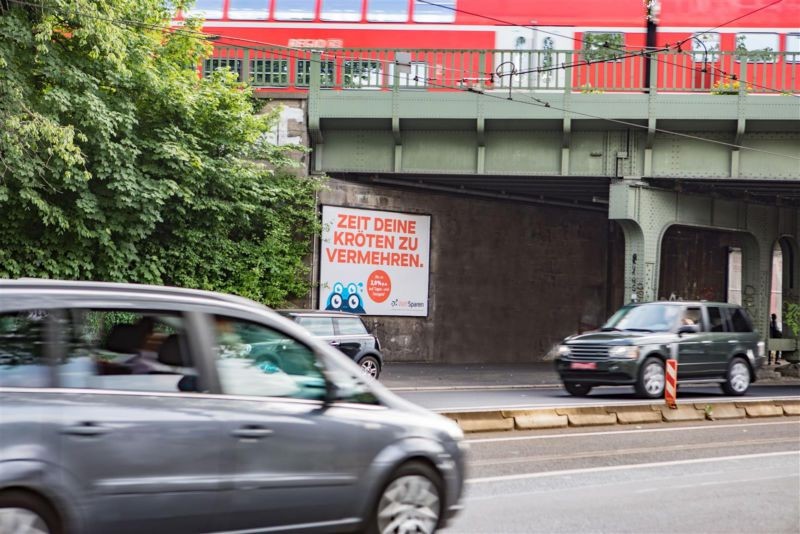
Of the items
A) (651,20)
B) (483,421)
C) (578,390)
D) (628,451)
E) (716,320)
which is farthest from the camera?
(651,20)

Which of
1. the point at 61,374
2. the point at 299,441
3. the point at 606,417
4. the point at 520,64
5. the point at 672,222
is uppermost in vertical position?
the point at 520,64

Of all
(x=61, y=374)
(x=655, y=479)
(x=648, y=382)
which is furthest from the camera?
(x=648, y=382)

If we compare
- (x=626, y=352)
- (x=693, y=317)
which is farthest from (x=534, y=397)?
(x=693, y=317)

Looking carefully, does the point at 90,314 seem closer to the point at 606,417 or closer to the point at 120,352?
the point at 120,352

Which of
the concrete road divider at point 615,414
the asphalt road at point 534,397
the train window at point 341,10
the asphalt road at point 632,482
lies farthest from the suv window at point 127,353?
the train window at point 341,10

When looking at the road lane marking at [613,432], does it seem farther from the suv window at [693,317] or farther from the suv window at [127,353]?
the suv window at [127,353]

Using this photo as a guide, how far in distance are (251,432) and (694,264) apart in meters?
36.8

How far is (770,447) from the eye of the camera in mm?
12922

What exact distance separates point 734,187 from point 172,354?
25766 millimetres

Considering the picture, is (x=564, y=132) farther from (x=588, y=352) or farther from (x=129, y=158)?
(x=129, y=158)

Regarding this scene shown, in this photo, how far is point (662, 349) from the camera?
18531 millimetres

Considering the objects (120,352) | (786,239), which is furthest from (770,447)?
(786,239)

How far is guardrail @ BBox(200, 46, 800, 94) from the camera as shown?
84.4 ft

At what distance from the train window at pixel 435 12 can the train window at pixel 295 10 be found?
2.57 meters
